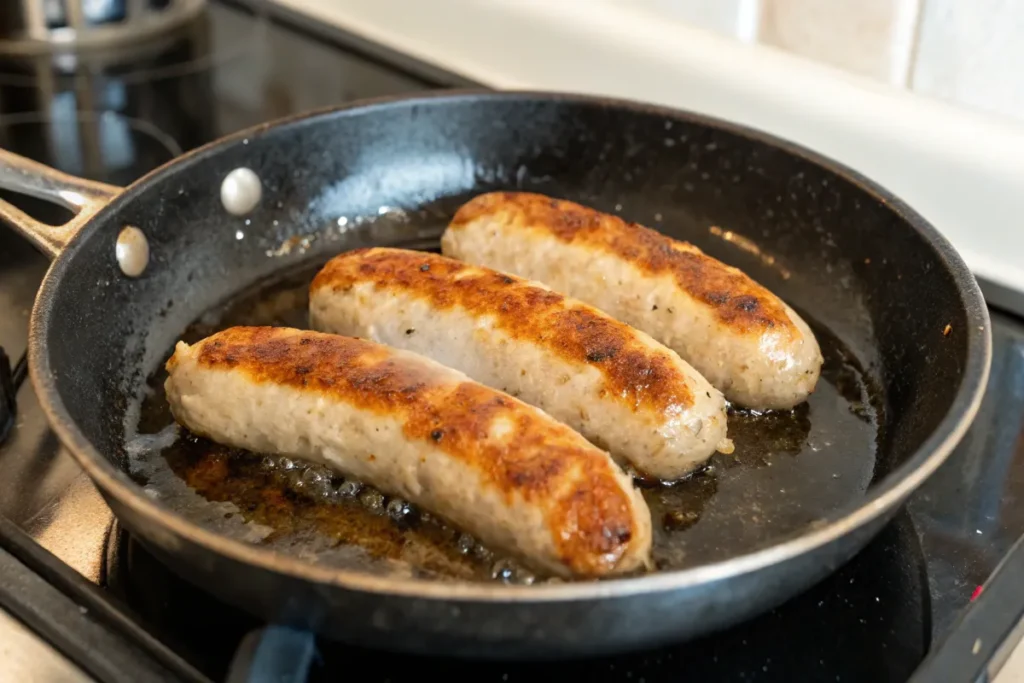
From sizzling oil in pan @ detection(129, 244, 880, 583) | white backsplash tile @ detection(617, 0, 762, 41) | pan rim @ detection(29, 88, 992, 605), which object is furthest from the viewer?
white backsplash tile @ detection(617, 0, 762, 41)

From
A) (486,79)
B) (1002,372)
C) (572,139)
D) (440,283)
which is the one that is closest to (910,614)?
(1002,372)

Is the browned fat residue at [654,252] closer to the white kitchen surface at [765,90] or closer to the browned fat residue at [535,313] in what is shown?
the browned fat residue at [535,313]

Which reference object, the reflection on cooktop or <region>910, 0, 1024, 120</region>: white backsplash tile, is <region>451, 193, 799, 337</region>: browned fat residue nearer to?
the reflection on cooktop

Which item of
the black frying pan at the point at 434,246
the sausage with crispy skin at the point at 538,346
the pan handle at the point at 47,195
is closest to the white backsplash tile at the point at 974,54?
the black frying pan at the point at 434,246

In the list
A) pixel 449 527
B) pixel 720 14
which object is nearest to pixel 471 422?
pixel 449 527

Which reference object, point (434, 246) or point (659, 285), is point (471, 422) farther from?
point (434, 246)

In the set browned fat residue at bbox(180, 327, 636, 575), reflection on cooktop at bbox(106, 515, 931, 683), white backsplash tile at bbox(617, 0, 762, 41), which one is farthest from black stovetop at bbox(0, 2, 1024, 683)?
white backsplash tile at bbox(617, 0, 762, 41)

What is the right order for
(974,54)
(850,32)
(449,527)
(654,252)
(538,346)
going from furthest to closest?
(850,32) < (974,54) < (654,252) < (538,346) < (449,527)

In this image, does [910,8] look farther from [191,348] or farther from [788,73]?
[191,348]
